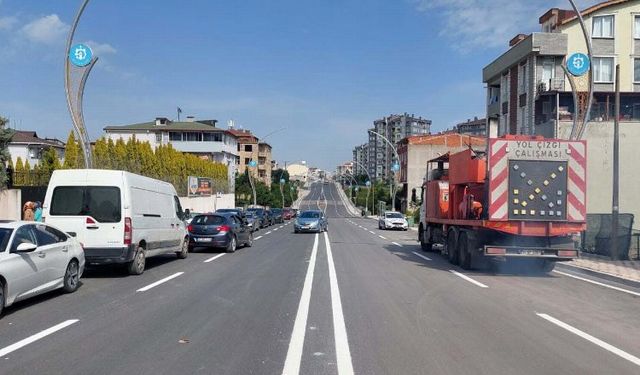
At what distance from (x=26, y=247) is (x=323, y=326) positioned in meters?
4.73

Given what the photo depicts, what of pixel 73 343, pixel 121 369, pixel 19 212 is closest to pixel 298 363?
pixel 121 369

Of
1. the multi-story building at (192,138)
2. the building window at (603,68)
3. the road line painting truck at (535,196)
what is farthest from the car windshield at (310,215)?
the multi-story building at (192,138)

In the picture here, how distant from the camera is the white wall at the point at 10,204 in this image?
25312 mm

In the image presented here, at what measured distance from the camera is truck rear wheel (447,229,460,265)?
704 inches

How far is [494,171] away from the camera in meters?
15.2

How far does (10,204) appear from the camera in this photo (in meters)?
25.8

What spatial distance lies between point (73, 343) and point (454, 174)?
13637 millimetres

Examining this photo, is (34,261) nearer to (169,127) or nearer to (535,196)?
(535,196)

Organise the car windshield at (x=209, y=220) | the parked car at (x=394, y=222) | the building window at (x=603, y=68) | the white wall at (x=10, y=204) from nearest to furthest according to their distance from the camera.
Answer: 1. the car windshield at (x=209, y=220)
2. the white wall at (x=10, y=204)
3. the parked car at (x=394, y=222)
4. the building window at (x=603, y=68)

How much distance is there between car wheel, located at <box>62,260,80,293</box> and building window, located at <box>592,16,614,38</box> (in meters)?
46.1

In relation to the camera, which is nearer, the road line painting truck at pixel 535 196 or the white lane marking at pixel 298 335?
the white lane marking at pixel 298 335

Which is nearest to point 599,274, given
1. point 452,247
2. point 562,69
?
point 452,247

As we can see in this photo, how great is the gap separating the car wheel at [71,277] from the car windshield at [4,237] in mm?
1636

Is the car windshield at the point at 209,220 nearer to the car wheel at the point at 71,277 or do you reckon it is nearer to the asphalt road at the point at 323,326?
the asphalt road at the point at 323,326
